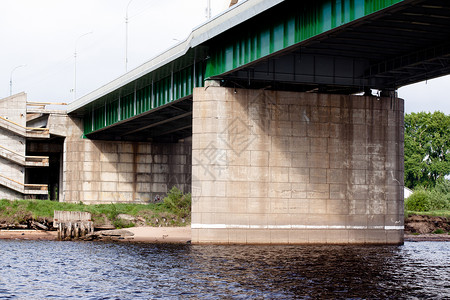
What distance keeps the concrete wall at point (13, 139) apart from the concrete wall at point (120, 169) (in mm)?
4801

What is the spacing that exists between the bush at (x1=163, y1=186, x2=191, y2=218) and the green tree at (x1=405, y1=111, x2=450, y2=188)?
206 ft

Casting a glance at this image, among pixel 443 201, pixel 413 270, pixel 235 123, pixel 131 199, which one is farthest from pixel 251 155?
pixel 443 201

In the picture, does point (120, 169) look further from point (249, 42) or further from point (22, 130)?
point (249, 42)

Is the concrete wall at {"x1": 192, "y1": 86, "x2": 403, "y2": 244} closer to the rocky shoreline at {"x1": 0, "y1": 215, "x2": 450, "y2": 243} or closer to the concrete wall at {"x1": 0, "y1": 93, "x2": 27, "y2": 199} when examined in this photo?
the rocky shoreline at {"x1": 0, "y1": 215, "x2": 450, "y2": 243}

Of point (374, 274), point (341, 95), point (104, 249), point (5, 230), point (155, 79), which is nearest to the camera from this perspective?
point (374, 274)

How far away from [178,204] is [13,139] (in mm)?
22224

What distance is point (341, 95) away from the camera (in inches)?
1999

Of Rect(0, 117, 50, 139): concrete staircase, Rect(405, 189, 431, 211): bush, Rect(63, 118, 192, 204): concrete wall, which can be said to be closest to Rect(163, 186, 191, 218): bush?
Rect(63, 118, 192, 204): concrete wall

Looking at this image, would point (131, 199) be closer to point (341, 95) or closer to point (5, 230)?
point (5, 230)

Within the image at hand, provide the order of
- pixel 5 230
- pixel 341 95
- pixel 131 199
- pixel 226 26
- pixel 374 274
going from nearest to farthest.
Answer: pixel 374 274
pixel 226 26
pixel 341 95
pixel 5 230
pixel 131 199

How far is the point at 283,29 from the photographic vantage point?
3978 centimetres

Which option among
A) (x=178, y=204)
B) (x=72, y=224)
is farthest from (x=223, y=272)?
(x=178, y=204)

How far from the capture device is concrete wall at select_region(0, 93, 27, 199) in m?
77.6

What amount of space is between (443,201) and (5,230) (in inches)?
1985
